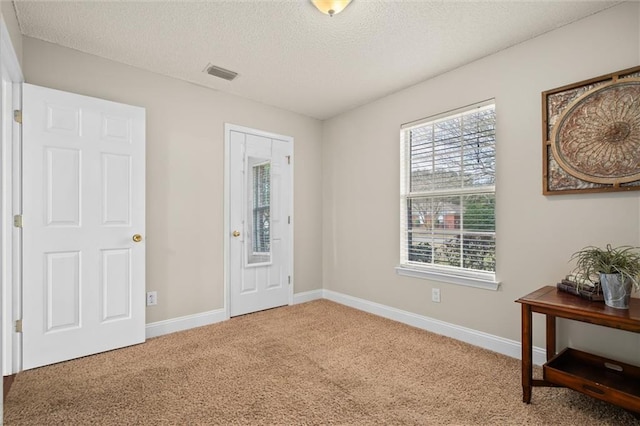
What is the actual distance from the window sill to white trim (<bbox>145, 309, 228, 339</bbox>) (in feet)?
6.44

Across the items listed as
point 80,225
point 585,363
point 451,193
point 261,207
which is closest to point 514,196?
point 451,193

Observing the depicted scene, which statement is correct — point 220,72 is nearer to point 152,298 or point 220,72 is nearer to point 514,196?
point 152,298

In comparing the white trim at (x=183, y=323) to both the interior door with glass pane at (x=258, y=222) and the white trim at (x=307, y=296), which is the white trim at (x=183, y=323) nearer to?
the interior door with glass pane at (x=258, y=222)

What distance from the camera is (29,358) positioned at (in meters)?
2.29

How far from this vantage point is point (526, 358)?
189 cm

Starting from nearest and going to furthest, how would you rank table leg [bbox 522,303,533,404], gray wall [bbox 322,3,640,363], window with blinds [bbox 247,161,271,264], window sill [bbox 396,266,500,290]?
table leg [bbox 522,303,533,404], gray wall [bbox 322,3,640,363], window sill [bbox 396,266,500,290], window with blinds [bbox 247,161,271,264]

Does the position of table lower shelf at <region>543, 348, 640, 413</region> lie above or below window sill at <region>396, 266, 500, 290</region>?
below

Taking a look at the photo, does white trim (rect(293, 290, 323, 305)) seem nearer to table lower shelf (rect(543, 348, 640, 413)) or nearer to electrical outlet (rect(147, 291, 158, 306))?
electrical outlet (rect(147, 291, 158, 306))

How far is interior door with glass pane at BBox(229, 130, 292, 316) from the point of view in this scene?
11.6ft

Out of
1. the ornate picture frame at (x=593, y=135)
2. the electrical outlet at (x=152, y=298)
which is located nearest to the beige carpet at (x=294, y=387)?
the electrical outlet at (x=152, y=298)

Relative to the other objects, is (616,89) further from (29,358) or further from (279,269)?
(29,358)

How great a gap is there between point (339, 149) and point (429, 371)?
8.98 ft

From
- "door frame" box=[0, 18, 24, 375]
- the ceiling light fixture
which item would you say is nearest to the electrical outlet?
"door frame" box=[0, 18, 24, 375]

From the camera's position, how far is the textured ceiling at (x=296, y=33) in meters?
2.11
